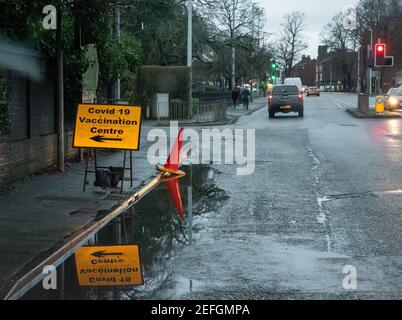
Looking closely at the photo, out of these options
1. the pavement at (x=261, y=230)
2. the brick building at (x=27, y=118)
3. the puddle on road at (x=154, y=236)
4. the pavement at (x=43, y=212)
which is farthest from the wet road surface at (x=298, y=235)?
the brick building at (x=27, y=118)

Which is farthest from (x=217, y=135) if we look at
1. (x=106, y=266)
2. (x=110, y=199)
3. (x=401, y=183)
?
(x=106, y=266)

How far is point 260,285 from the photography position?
19.6 ft

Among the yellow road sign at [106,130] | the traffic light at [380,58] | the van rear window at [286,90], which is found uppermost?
the traffic light at [380,58]

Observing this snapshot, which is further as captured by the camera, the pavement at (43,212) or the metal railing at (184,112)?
the metal railing at (184,112)

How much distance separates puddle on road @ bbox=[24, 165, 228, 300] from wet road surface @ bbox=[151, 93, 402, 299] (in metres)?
0.12

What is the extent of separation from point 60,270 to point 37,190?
479 centimetres

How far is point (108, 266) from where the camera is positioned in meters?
6.57

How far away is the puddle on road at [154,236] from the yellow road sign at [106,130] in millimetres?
1039

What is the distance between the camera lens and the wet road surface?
594cm

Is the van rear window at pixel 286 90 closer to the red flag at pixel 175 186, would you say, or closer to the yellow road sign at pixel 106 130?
the red flag at pixel 175 186

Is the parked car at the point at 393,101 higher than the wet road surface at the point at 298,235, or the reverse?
the parked car at the point at 393,101

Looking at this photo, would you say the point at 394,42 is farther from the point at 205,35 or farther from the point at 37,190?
the point at 37,190

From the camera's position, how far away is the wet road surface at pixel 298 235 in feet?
19.5

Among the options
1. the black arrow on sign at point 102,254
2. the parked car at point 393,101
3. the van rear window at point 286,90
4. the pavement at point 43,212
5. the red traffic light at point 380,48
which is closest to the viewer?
the pavement at point 43,212
